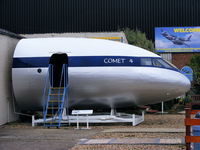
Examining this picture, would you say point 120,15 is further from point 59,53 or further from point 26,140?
point 26,140

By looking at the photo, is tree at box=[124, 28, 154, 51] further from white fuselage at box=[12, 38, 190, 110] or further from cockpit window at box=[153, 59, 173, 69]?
white fuselage at box=[12, 38, 190, 110]

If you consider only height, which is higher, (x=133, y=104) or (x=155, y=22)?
(x=155, y=22)

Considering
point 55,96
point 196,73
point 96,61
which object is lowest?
point 55,96

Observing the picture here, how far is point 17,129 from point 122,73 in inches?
206

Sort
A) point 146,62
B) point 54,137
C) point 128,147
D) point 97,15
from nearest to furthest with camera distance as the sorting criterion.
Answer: point 128,147 < point 54,137 < point 146,62 < point 97,15

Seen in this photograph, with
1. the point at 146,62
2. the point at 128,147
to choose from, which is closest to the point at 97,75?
the point at 146,62

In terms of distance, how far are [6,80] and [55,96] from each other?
8.52ft

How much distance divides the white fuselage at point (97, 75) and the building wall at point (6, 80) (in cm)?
62

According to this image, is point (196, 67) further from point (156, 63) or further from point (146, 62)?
point (146, 62)

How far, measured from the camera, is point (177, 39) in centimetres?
4584

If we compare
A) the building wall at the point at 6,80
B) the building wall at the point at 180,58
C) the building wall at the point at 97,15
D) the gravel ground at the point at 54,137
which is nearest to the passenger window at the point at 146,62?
the gravel ground at the point at 54,137

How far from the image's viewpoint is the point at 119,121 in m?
20.5

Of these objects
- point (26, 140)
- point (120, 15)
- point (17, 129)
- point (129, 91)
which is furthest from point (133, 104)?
point (120, 15)

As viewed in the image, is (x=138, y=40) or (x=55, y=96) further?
(x=138, y=40)
